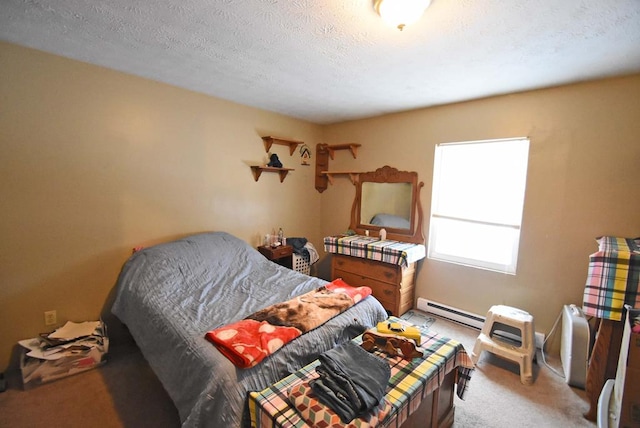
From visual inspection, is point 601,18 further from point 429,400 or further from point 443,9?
point 429,400

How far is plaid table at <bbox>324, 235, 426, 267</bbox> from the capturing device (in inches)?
107

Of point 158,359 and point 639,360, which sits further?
point 158,359

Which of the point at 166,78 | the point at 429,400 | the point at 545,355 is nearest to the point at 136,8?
the point at 166,78

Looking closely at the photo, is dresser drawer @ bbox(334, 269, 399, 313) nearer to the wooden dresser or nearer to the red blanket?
the wooden dresser

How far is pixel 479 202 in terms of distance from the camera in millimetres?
2715

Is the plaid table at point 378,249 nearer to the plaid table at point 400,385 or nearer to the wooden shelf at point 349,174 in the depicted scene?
the wooden shelf at point 349,174

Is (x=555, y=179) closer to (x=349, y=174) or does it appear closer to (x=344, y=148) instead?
(x=349, y=174)

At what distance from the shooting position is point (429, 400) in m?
1.40

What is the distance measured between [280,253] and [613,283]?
106 inches

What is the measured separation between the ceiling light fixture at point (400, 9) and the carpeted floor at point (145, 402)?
2252 millimetres

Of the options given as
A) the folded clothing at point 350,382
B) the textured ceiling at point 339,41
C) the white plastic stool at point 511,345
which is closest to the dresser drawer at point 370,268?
the white plastic stool at point 511,345

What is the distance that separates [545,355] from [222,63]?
11.6ft

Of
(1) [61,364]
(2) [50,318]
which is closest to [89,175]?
(2) [50,318]

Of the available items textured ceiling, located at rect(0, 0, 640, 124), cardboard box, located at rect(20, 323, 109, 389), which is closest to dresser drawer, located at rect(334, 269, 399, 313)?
textured ceiling, located at rect(0, 0, 640, 124)
